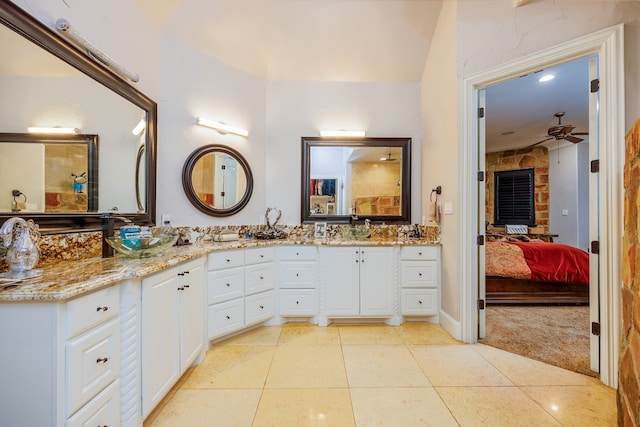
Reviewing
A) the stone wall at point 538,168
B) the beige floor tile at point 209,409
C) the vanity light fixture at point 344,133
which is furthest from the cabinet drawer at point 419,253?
the stone wall at point 538,168

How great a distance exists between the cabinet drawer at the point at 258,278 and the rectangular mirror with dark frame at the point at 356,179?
0.83 meters

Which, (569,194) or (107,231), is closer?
(107,231)

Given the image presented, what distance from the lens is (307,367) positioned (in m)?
1.99

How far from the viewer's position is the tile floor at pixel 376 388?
1510mm

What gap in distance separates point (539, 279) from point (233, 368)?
3.67 metres

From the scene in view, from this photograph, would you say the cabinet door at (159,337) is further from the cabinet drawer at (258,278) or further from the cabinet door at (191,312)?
the cabinet drawer at (258,278)

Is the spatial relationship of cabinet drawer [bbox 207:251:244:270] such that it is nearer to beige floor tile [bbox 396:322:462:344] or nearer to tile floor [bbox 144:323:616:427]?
tile floor [bbox 144:323:616:427]

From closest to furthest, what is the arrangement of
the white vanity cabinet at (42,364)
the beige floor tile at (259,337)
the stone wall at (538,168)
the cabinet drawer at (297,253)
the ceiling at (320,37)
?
the white vanity cabinet at (42,364), the beige floor tile at (259,337), the ceiling at (320,37), the cabinet drawer at (297,253), the stone wall at (538,168)

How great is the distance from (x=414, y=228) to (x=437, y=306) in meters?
0.91

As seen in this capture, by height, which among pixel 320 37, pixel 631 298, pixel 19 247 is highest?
pixel 320 37

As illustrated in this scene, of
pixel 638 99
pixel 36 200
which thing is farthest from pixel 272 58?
pixel 638 99

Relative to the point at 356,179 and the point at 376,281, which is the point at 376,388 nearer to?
the point at 376,281

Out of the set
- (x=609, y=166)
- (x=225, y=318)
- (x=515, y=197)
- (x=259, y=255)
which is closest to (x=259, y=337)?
(x=225, y=318)

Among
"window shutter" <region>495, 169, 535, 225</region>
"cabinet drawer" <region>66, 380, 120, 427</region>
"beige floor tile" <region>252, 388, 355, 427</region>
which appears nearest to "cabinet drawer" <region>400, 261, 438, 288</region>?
"beige floor tile" <region>252, 388, 355, 427</region>
